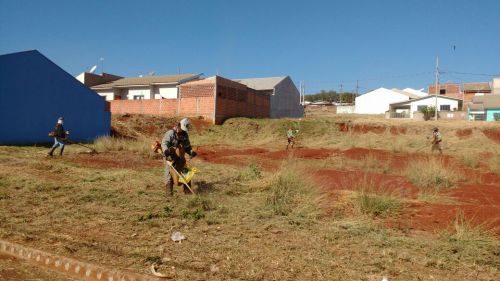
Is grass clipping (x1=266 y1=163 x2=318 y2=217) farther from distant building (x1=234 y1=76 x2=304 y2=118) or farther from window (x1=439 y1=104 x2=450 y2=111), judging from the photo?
window (x1=439 y1=104 x2=450 y2=111)

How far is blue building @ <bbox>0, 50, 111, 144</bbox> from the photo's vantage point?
2125cm

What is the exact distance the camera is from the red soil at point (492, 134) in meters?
32.2

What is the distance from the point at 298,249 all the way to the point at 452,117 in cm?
4733

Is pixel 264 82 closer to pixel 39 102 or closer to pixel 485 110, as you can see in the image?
pixel 485 110

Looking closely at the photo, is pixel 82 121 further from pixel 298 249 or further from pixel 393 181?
pixel 298 249

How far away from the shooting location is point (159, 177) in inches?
430

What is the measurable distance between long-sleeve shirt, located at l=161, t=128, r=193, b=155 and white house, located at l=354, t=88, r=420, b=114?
63.9m

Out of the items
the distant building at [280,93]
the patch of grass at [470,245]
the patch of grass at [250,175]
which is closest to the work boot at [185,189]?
the patch of grass at [250,175]

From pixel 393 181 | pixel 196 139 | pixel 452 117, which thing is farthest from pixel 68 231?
pixel 452 117

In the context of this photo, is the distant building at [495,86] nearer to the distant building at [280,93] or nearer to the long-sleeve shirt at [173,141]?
the distant building at [280,93]

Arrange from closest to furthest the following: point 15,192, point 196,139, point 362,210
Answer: point 362,210
point 15,192
point 196,139

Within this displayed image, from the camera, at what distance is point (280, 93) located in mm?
53156

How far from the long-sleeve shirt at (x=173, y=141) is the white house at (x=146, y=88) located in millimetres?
34267

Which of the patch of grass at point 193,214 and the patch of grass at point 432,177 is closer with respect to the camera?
the patch of grass at point 193,214
